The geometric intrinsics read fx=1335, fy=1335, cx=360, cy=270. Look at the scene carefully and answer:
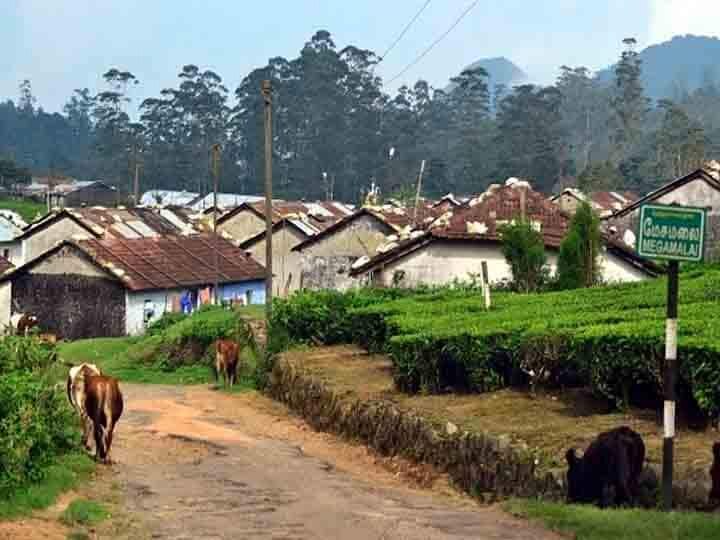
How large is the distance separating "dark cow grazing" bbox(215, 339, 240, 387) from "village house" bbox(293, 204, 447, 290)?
15.9 meters

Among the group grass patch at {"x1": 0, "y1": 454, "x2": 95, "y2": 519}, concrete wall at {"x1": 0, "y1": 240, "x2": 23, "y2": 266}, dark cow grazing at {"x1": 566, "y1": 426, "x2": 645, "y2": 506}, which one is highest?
concrete wall at {"x1": 0, "y1": 240, "x2": 23, "y2": 266}

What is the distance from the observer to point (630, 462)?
1287cm

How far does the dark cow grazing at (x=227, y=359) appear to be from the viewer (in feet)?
104

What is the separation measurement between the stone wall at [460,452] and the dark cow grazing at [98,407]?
13.0 feet

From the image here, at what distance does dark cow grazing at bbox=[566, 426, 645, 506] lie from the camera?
12812mm

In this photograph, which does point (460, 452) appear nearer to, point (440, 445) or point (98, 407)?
point (440, 445)

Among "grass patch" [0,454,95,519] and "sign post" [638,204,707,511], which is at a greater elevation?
"sign post" [638,204,707,511]

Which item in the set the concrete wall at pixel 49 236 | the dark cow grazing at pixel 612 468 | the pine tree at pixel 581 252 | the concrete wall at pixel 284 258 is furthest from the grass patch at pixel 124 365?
the dark cow grazing at pixel 612 468

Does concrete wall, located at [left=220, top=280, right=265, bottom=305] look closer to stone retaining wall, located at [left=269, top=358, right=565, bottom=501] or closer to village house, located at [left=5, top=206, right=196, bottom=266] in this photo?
village house, located at [left=5, top=206, right=196, bottom=266]

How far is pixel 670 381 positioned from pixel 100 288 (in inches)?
1499

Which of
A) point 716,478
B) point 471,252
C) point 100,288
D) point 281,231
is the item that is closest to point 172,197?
point 281,231

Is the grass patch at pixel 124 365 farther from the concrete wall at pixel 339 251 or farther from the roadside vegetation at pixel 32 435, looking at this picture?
the roadside vegetation at pixel 32 435

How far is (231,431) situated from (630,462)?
11.2 m

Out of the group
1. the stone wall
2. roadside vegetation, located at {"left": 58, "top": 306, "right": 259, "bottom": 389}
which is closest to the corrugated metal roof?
roadside vegetation, located at {"left": 58, "top": 306, "right": 259, "bottom": 389}
